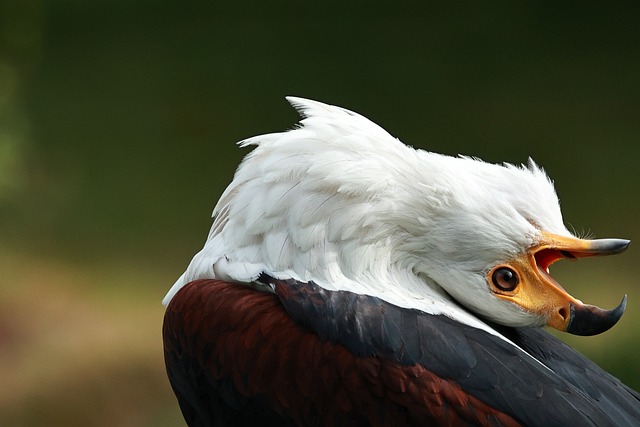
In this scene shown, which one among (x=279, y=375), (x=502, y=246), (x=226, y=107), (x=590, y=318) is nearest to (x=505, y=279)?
(x=502, y=246)

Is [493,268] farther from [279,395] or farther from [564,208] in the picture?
[564,208]

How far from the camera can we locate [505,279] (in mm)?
2131

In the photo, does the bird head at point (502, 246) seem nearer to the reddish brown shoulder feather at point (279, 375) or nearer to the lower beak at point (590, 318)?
the lower beak at point (590, 318)

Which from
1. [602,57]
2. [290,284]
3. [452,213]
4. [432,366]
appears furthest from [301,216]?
[602,57]

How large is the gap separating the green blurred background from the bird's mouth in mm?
3065

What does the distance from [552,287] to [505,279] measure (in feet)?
0.31

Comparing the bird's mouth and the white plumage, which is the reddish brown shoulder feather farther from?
the bird's mouth

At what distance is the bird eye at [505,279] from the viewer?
2.12 m

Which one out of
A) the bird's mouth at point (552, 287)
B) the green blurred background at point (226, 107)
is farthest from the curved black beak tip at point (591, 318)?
the green blurred background at point (226, 107)

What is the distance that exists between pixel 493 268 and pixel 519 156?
3406 millimetres

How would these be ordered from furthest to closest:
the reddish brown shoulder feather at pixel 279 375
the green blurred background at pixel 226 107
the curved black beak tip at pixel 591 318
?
the green blurred background at pixel 226 107, the curved black beak tip at pixel 591 318, the reddish brown shoulder feather at pixel 279 375

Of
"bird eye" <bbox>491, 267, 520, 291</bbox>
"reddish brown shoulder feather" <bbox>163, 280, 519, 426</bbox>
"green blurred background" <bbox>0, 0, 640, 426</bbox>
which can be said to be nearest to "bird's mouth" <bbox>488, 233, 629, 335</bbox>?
"bird eye" <bbox>491, 267, 520, 291</bbox>

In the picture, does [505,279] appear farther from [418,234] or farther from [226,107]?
[226,107]

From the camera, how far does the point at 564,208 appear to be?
18.0 ft
